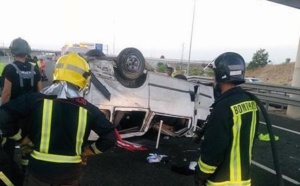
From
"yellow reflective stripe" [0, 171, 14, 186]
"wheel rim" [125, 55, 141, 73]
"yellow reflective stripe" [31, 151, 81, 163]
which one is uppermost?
"wheel rim" [125, 55, 141, 73]

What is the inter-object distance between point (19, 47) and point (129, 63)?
1.73m

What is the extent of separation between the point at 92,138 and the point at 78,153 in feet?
8.48

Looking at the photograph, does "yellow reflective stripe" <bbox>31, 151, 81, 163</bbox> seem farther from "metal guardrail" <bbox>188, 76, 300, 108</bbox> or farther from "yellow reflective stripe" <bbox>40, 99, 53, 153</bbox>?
"metal guardrail" <bbox>188, 76, 300, 108</bbox>

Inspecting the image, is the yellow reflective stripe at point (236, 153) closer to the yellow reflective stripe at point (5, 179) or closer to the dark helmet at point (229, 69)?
the dark helmet at point (229, 69)

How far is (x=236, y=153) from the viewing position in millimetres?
2385

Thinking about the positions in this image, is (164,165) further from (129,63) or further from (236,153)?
(236,153)

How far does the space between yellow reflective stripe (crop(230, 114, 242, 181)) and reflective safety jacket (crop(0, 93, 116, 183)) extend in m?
1.02

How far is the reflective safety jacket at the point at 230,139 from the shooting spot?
2.31m

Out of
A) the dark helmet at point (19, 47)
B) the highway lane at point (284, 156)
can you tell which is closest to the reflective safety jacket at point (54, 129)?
the dark helmet at point (19, 47)

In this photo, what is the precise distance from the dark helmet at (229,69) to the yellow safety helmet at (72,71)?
3.36ft

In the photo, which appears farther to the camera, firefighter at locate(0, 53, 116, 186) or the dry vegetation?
the dry vegetation

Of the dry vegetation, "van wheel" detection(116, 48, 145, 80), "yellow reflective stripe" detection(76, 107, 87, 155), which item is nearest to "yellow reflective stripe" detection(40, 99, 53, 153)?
"yellow reflective stripe" detection(76, 107, 87, 155)

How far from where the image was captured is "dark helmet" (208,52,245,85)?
8.13 ft

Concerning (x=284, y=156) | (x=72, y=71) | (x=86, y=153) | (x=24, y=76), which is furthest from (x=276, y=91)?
(x=72, y=71)
